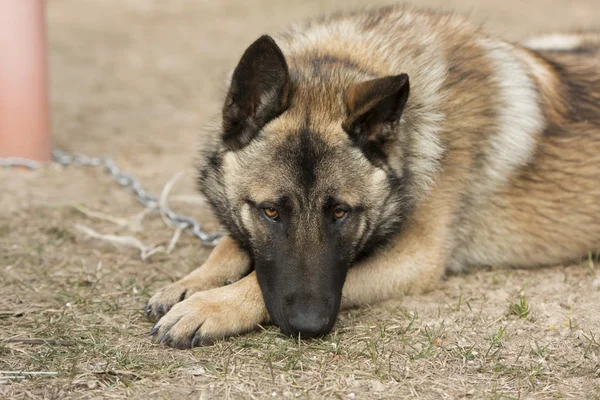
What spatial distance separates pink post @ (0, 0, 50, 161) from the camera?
226 inches

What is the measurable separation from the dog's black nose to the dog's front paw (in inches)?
12.0

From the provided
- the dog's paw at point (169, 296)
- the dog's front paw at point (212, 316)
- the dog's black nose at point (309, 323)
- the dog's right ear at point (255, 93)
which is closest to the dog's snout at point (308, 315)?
the dog's black nose at point (309, 323)

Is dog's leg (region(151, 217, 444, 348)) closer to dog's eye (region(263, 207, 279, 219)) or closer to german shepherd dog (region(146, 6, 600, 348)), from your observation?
german shepherd dog (region(146, 6, 600, 348))

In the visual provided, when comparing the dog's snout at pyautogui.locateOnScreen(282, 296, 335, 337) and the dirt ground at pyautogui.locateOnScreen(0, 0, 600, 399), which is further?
the dog's snout at pyautogui.locateOnScreen(282, 296, 335, 337)

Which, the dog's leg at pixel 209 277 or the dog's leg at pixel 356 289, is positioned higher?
the dog's leg at pixel 356 289

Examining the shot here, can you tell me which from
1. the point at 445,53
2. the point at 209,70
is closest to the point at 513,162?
the point at 445,53

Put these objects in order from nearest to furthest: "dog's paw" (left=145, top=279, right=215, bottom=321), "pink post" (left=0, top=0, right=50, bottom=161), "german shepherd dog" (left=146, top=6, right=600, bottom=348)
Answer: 1. "german shepherd dog" (left=146, top=6, right=600, bottom=348)
2. "dog's paw" (left=145, top=279, right=215, bottom=321)
3. "pink post" (left=0, top=0, right=50, bottom=161)

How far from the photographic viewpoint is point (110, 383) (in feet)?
9.39

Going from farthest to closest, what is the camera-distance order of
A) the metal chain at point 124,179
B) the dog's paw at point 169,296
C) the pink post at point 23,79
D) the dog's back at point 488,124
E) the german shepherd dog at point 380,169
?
the pink post at point 23,79 → the metal chain at point 124,179 → the dog's back at point 488,124 → the dog's paw at point 169,296 → the german shepherd dog at point 380,169

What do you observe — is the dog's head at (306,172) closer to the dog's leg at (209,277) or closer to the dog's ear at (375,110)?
the dog's ear at (375,110)

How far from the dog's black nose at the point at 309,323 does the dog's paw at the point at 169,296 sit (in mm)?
757

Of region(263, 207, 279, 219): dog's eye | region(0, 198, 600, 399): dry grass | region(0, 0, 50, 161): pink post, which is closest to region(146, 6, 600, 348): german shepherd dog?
region(263, 207, 279, 219): dog's eye

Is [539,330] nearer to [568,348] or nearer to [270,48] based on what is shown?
[568,348]

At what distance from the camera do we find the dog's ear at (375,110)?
3.19 m
